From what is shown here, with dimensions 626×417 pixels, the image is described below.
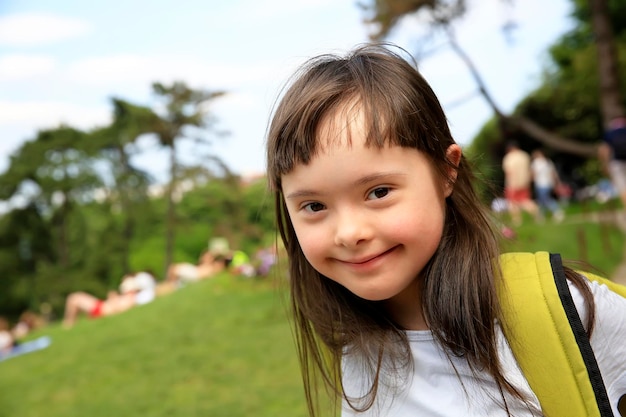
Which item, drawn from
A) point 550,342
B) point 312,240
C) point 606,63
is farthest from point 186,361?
point 606,63

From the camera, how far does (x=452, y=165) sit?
4.49ft

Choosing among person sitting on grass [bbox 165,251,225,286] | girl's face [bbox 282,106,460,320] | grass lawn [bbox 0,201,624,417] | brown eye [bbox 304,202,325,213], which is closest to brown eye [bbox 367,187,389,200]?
girl's face [bbox 282,106,460,320]

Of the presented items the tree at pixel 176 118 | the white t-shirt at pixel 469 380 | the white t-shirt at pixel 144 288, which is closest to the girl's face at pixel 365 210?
the white t-shirt at pixel 469 380

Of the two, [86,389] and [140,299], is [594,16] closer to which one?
[86,389]

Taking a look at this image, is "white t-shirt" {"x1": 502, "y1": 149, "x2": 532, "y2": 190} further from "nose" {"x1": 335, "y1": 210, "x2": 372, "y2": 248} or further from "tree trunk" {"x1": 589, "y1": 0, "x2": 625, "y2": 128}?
"nose" {"x1": 335, "y1": 210, "x2": 372, "y2": 248}

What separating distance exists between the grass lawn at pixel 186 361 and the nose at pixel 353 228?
183cm

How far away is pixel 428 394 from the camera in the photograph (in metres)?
1.31

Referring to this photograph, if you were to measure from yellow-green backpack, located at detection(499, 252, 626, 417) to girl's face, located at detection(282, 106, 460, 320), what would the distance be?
7.9 inches

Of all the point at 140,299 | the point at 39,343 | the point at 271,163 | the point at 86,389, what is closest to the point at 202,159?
the point at 140,299

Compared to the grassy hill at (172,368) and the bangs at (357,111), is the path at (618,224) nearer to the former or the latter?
the grassy hill at (172,368)

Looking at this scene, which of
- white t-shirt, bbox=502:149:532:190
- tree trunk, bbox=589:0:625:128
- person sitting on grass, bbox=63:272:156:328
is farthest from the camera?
person sitting on grass, bbox=63:272:156:328

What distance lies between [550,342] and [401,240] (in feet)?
1.04

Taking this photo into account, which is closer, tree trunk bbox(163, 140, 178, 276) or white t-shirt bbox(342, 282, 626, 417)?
white t-shirt bbox(342, 282, 626, 417)

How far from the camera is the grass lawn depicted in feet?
→ 14.6
